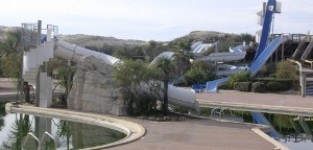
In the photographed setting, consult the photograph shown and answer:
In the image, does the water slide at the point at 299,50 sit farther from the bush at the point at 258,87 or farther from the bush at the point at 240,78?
the bush at the point at 258,87

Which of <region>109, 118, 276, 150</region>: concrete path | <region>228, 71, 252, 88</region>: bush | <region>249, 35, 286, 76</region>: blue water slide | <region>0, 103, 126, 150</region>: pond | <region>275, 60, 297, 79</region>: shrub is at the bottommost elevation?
<region>0, 103, 126, 150</region>: pond

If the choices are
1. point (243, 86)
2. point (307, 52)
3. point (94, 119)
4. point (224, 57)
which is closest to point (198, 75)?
point (243, 86)

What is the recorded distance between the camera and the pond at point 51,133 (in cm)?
1688

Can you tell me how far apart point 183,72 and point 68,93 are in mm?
22850

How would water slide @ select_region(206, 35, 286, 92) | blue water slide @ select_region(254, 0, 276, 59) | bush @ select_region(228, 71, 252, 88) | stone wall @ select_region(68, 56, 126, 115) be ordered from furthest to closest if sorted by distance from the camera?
blue water slide @ select_region(254, 0, 276, 59), bush @ select_region(228, 71, 252, 88), water slide @ select_region(206, 35, 286, 92), stone wall @ select_region(68, 56, 126, 115)

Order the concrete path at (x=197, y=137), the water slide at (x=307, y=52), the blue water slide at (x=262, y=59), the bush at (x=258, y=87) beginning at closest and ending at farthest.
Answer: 1. the concrete path at (x=197, y=137)
2. the bush at (x=258, y=87)
3. the blue water slide at (x=262, y=59)
4. the water slide at (x=307, y=52)

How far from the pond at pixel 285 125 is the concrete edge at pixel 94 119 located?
4822mm

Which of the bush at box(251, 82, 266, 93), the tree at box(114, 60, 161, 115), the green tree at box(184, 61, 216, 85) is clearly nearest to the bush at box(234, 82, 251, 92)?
the bush at box(251, 82, 266, 93)

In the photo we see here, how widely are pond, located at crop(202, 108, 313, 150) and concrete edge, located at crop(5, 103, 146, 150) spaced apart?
4.82 m

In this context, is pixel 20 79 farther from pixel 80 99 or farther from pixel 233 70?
pixel 233 70

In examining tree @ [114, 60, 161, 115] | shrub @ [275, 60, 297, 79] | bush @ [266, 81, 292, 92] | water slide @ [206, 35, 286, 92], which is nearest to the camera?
tree @ [114, 60, 161, 115]

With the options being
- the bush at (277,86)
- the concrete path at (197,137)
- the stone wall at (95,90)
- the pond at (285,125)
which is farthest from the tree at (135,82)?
the bush at (277,86)

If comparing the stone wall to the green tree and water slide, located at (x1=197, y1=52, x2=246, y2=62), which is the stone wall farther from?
water slide, located at (x1=197, y1=52, x2=246, y2=62)

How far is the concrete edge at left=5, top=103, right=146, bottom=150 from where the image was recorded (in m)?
17.1
